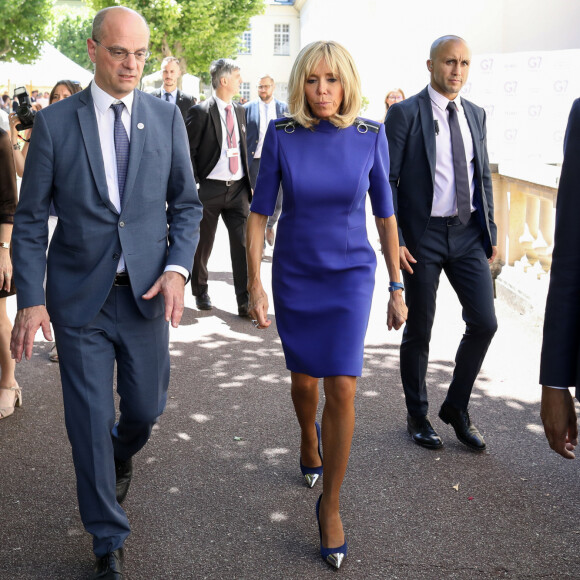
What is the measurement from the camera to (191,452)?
5.34 m

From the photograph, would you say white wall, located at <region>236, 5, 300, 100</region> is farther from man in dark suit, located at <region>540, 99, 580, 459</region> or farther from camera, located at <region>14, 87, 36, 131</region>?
man in dark suit, located at <region>540, 99, 580, 459</region>

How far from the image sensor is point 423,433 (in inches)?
214

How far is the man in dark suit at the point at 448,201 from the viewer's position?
5.21 meters

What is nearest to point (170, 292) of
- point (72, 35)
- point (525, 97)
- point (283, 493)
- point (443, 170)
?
point (283, 493)

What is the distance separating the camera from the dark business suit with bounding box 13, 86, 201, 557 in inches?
146

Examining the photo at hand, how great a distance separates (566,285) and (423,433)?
321 centimetres

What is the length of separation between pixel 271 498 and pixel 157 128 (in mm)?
1975

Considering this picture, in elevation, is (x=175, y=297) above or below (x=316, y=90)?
below

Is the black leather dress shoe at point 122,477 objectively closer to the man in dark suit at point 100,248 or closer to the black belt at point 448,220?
the man in dark suit at point 100,248

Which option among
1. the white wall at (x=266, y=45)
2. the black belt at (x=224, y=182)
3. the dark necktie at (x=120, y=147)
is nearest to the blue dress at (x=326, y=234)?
the dark necktie at (x=120, y=147)

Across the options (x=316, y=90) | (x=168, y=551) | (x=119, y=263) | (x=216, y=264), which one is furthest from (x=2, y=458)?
(x=216, y=264)

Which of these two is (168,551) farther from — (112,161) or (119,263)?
(112,161)

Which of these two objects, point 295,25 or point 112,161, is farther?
point 295,25

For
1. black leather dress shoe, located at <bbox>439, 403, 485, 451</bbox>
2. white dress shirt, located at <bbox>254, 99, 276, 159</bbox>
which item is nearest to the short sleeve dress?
black leather dress shoe, located at <bbox>439, 403, 485, 451</bbox>
